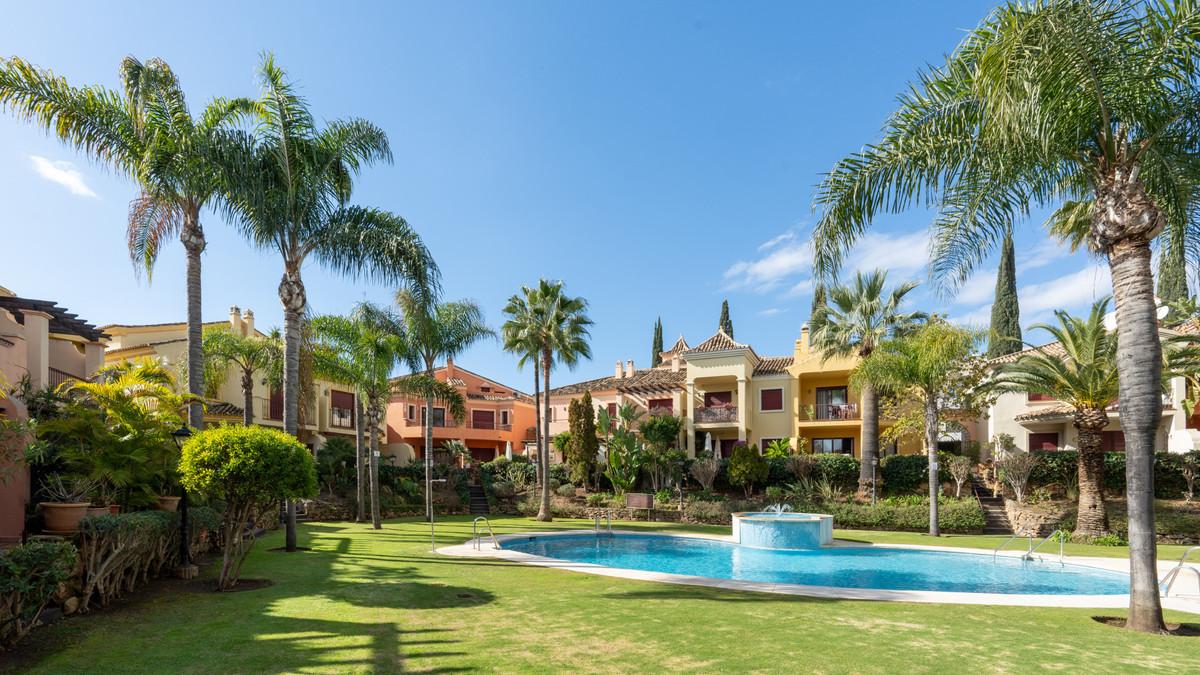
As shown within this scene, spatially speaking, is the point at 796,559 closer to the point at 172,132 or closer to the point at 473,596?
the point at 473,596

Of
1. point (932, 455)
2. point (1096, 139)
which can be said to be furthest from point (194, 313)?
point (932, 455)

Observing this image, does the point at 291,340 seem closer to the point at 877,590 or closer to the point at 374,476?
the point at 374,476

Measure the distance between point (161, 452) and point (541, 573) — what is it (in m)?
7.76

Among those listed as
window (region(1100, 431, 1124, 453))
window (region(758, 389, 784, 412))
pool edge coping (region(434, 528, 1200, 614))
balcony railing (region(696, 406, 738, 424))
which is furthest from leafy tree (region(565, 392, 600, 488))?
window (region(1100, 431, 1124, 453))

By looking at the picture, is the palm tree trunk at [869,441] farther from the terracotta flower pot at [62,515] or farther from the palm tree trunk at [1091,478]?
the terracotta flower pot at [62,515]

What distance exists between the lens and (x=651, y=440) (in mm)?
32750

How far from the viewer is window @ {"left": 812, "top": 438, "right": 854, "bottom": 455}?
122 ft

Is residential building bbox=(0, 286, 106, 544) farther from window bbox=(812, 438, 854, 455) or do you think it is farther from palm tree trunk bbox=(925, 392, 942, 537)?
window bbox=(812, 438, 854, 455)

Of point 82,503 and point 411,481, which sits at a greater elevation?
point 82,503

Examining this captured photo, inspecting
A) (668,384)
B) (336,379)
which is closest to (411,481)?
(336,379)

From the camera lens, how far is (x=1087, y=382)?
72.3ft

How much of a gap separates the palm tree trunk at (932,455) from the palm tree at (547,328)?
13.7 m

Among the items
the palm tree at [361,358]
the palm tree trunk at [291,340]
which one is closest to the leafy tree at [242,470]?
the palm tree trunk at [291,340]

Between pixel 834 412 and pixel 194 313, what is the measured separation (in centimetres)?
3146
